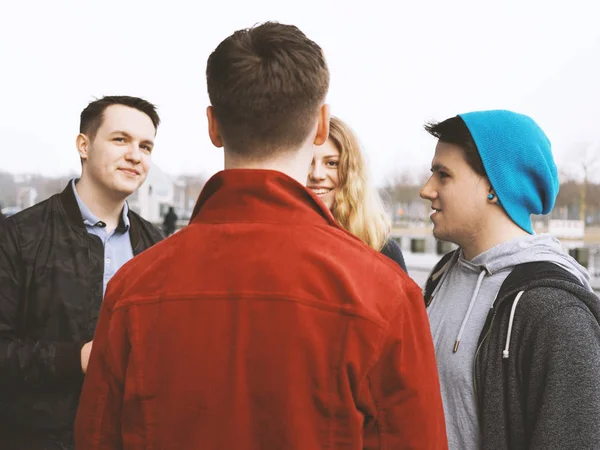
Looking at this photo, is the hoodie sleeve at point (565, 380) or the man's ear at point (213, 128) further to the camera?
the hoodie sleeve at point (565, 380)

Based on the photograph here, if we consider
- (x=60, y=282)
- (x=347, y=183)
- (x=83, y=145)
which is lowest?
(x=60, y=282)

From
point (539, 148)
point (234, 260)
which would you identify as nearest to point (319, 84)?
point (234, 260)

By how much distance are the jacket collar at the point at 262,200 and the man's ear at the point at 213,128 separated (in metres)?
0.12

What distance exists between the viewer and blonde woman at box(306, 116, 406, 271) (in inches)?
147

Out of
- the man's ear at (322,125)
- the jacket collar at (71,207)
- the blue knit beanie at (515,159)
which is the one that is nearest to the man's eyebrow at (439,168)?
the blue knit beanie at (515,159)

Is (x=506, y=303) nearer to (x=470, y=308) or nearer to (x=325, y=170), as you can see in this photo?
(x=470, y=308)

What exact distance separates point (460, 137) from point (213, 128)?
1.05 m

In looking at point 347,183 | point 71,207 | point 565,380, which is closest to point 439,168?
point 565,380

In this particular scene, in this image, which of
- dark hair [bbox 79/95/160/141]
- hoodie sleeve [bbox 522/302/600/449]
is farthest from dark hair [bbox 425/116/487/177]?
dark hair [bbox 79/95/160/141]

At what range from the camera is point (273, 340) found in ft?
3.77

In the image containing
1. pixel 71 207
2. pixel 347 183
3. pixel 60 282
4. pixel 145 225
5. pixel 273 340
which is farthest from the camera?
pixel 347 183

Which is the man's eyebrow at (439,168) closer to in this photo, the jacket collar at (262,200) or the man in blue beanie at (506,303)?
the man in blue beanie at (506,303)

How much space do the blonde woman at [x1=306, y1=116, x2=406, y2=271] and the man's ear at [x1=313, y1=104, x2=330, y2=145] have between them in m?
2.37

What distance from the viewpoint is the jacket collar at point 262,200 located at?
1221 mm
